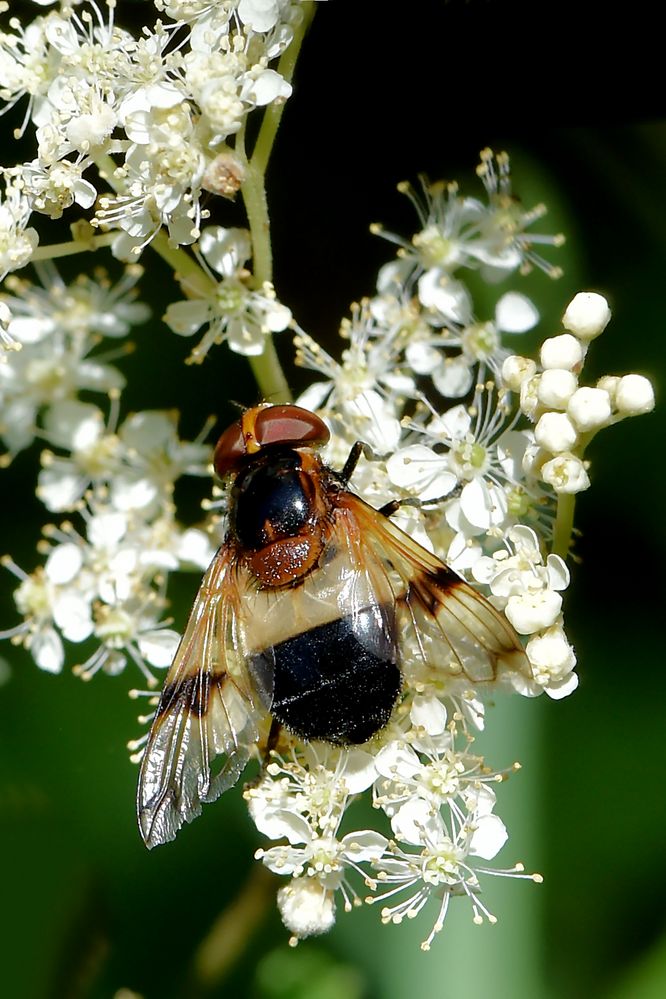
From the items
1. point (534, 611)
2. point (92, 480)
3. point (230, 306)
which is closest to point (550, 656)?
point (534, 611)

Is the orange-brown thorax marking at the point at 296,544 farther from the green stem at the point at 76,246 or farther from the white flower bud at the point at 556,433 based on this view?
the green stem at the point at 76,246

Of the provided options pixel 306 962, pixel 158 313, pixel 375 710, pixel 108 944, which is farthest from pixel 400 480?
pixel 108 944

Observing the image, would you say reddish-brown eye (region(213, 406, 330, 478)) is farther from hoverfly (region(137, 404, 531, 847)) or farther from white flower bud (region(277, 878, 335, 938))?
white flower bud (region(277, 878, 335, 938))

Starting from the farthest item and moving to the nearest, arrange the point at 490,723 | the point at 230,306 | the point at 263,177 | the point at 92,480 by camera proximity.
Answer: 1. the point at 92,480
2. the point at 490,723
3. the point at 230,306
4. the point at 263,177

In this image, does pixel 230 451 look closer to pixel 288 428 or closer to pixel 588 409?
pixel 288 428

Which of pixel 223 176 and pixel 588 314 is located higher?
pixel 223 176

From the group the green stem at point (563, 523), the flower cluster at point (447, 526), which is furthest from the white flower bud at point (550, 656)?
the green stem at point (563, 523)
